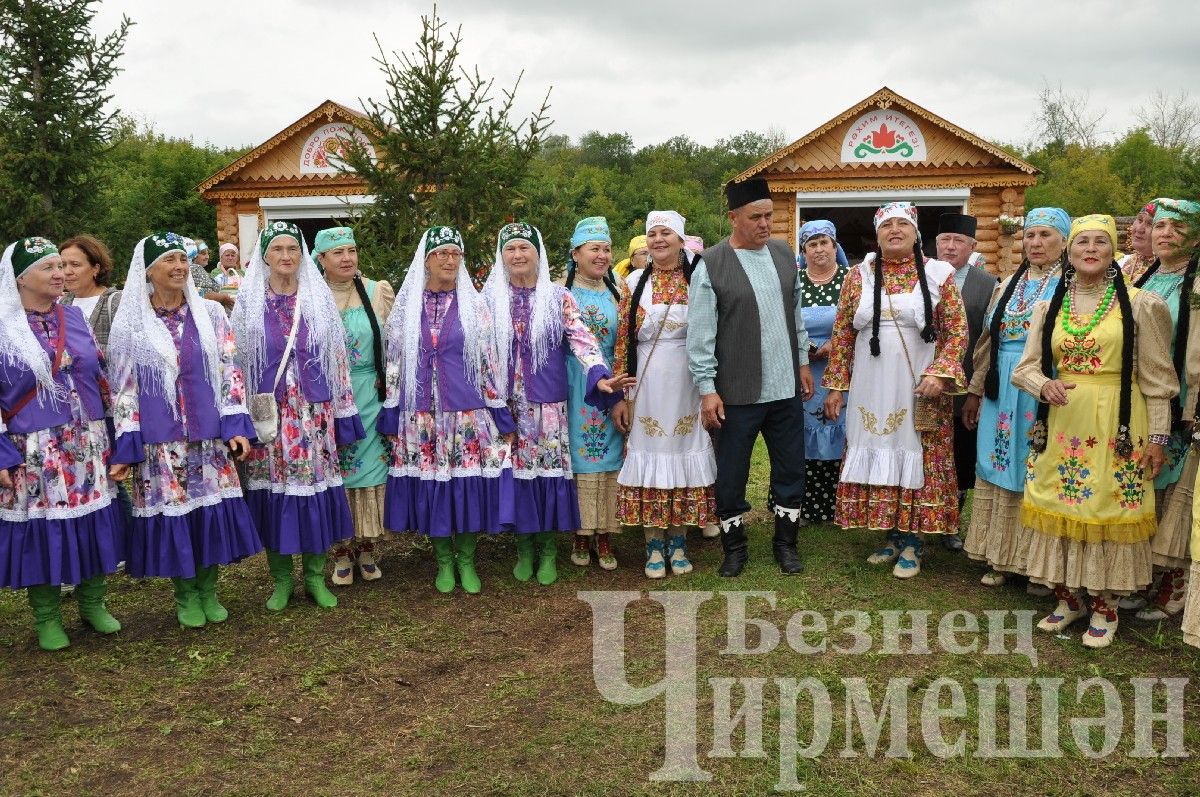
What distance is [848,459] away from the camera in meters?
5.03

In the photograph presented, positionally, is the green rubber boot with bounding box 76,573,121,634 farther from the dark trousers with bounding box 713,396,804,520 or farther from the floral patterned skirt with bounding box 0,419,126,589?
the dark trousers with bounding box 713,396,804,520

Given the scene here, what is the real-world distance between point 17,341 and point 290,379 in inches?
46.1

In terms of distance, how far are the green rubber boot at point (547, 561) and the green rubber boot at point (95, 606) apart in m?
2.19

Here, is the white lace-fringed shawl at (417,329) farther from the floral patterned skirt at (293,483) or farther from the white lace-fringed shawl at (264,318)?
the floral patterned skirt at (293,483)

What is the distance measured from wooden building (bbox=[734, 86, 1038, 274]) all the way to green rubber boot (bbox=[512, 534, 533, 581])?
1235 cm

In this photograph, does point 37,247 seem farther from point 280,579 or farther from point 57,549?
point 280,579

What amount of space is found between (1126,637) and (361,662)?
139 inches

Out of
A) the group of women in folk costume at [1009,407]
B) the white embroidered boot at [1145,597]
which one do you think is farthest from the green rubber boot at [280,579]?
the white embroidered boot at [1145,597]

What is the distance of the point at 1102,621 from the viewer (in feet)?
13.3

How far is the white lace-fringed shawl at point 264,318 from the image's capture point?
4543 mm

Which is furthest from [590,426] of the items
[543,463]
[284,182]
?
[284,182]

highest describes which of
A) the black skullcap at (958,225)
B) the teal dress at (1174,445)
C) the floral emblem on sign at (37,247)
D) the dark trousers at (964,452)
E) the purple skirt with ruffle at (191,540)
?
the black skullcap at (958,225)

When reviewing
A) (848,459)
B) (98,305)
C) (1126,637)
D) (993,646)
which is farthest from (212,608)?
(1126,637)

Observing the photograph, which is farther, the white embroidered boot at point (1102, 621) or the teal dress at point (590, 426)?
the teal dress at point (590, 426)
